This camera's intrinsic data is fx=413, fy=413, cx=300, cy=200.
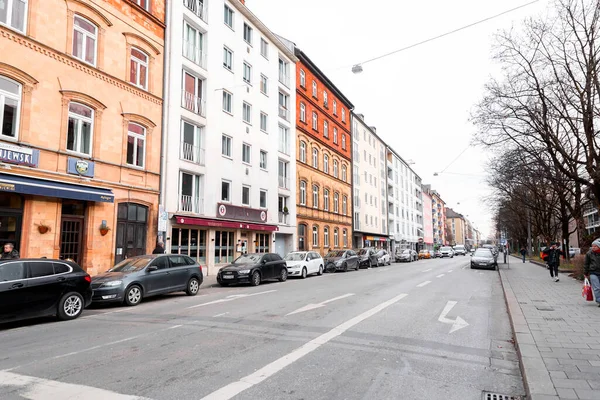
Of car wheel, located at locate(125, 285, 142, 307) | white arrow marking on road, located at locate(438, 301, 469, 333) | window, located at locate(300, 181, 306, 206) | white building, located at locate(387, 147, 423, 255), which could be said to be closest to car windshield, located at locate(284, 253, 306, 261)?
window, located at locate(300, 181, 306, 206)

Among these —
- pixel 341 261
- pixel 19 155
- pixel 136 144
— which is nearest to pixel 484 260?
pixel 341 261

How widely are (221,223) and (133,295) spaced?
1140 centimetres

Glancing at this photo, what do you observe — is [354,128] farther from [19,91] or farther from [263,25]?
[19,91]

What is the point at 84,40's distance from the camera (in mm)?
17062

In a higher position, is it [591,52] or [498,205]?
[591,52]

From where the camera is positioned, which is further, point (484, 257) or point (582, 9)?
point (484, 257)

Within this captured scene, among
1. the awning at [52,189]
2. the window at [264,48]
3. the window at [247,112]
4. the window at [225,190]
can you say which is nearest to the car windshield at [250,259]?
the awning at [52,189]

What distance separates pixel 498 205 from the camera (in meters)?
50.6

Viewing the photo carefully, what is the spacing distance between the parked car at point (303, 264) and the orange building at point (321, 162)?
937cm

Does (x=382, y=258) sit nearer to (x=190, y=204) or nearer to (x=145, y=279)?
(x=190, y=204)

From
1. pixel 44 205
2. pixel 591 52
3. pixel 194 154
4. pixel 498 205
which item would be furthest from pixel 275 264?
pixel 498 205

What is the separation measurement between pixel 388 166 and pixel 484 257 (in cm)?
3785

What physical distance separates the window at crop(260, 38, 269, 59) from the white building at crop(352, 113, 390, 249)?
68.4 feet

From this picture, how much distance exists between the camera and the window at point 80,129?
53.0 feet
